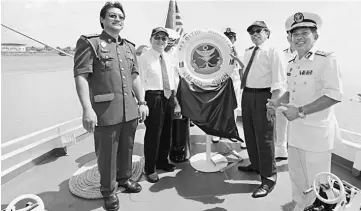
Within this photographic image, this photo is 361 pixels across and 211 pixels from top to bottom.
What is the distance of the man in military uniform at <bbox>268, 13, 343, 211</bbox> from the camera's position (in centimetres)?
143

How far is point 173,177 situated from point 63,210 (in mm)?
1185

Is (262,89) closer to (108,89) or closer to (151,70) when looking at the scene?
(151,70)

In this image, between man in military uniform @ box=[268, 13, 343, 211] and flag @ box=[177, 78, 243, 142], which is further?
flag @ box=[177, 78, 243, 142]

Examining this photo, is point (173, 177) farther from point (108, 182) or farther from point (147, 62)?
point (147, 62)

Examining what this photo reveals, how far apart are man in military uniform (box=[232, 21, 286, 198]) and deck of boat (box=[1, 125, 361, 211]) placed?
0.18 metres

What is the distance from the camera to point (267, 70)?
2.08m

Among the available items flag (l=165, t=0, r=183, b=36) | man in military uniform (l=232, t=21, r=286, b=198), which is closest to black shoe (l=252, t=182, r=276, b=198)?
man in military uniform (l=232, t=21, r=286, b=198)

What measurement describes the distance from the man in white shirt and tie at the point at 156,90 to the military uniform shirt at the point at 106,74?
39cm

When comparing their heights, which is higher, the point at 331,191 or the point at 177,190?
the point at 331,191

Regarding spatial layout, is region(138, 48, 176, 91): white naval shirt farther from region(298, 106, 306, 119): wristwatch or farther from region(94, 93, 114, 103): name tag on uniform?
region(298, 106, 306, 119): wristwatch

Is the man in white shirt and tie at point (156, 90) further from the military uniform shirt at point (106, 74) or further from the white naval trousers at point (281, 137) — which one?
the white naval trousers at point (281, 137)

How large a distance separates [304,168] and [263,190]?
0.61 meters

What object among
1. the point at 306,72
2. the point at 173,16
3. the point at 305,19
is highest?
the point at 173,16

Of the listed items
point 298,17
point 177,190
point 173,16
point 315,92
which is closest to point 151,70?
point 177,190
